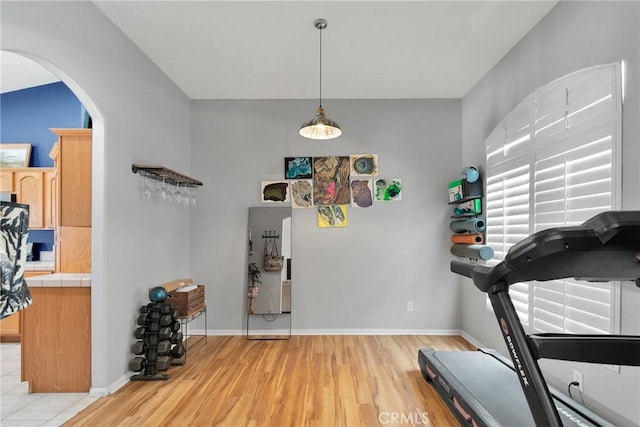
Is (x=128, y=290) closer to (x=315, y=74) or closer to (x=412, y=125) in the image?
(x=315, y=74)

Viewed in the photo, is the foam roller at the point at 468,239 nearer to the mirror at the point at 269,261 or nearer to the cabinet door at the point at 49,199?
the mirror at the point at 269,261

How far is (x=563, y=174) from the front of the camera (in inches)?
98.6

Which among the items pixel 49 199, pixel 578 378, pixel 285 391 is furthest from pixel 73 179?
pixel 578 378

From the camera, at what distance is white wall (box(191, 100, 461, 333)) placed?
14.5 ft

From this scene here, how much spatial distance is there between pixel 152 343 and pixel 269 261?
5.41 ft

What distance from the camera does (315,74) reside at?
12.5ft

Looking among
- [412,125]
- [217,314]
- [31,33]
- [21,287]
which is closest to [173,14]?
[31,33]

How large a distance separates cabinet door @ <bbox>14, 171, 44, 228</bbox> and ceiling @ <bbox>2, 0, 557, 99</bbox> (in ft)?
4.39

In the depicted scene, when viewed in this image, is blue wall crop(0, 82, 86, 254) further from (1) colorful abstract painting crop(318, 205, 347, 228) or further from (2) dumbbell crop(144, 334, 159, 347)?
(1) colorful abstract painting crop(318, 205, 347, 228)

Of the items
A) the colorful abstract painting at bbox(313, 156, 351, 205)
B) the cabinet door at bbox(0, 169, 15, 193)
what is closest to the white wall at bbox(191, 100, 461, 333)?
the colorful abstract painting at bbox(313, 156, 351, 205)

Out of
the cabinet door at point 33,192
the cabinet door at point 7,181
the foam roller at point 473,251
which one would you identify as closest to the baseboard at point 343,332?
the foam roller at point 473,251

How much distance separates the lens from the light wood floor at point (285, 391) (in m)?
2.41

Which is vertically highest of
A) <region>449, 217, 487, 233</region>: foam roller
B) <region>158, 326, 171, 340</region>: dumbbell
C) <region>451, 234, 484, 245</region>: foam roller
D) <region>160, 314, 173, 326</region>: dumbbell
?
<region>449, 217, 487, 233</region>: foam roller

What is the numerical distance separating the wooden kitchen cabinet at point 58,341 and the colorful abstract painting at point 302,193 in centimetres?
245
